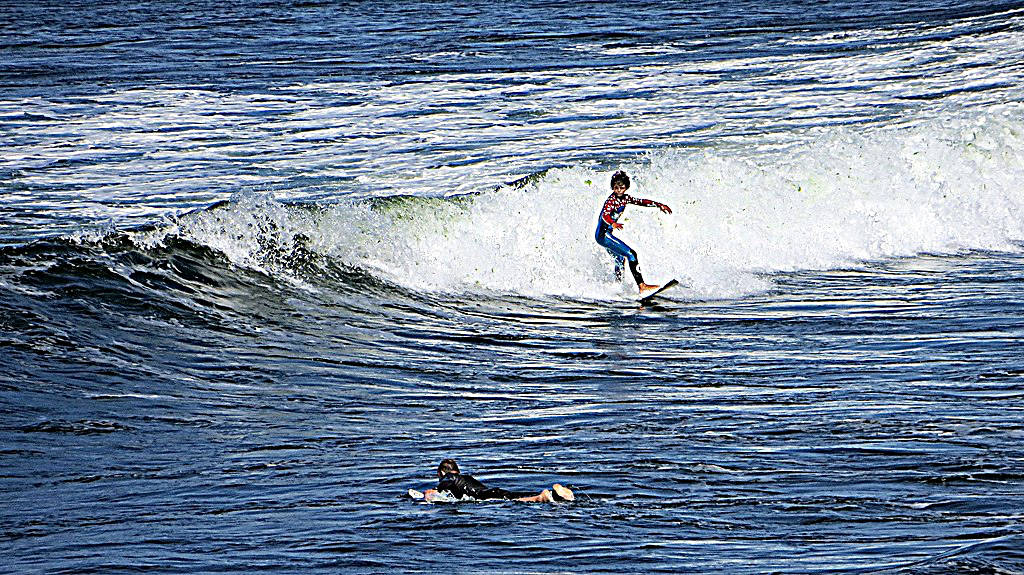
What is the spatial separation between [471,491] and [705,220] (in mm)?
11533

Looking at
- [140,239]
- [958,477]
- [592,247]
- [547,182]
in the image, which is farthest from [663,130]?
[958,477]

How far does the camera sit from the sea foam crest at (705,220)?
15.9 m

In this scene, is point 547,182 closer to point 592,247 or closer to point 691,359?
point 592,247

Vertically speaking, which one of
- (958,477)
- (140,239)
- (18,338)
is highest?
(140,239)

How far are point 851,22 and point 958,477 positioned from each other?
27614 millimetres

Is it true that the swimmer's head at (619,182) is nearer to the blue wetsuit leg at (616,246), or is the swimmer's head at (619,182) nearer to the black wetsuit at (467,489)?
the blue wetsuit leg at (616,246)

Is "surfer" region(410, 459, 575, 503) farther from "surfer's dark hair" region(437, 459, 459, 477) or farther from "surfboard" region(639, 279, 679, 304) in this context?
"surfboard" region(639, 279, 679, 304)

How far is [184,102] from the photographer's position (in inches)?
974

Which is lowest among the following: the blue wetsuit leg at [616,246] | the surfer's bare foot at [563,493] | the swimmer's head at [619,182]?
the surfer's bare foot at [563,493]

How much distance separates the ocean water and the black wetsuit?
4.9 inches

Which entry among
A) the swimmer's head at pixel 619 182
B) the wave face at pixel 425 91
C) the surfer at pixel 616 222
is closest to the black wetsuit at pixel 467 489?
the surfer at pixel 616 222

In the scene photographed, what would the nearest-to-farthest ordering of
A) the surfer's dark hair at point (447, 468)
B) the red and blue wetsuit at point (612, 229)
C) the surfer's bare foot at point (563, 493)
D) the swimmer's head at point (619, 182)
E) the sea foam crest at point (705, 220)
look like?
the surfer's bare foot at point (563, 493) < the surfer's dark hair at point (447, 468) < the swimmer's head at point (619, 182) < the red and blue wetsuit at point (612, 229) < the sea foam crest at point (705, 220)

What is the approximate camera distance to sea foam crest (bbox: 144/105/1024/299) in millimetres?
15938

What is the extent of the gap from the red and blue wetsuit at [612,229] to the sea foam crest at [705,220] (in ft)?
1.13
